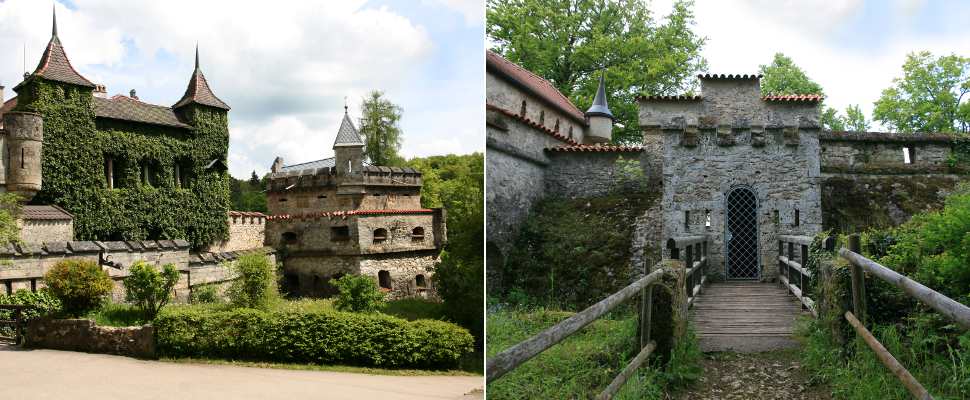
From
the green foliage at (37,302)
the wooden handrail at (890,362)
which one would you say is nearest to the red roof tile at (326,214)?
the green foliage at (37,302)

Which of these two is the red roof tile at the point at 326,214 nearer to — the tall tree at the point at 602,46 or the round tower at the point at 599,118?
the tall tree at the point at 602,46

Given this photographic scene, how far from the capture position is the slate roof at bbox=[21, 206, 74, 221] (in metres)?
6.79

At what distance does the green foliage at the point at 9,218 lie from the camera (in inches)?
246

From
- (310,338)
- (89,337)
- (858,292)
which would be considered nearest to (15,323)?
(89,337)

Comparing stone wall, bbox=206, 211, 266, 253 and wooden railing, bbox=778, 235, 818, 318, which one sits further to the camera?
stone wall, bbox=206, 211, 266, 253

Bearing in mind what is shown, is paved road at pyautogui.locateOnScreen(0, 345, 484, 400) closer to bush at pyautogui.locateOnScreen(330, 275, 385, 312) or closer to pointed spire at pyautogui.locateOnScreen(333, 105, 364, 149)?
bush at pyautogui.locateOnScreen(330, 275, 385, 312)

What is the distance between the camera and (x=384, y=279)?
9453 millimetres

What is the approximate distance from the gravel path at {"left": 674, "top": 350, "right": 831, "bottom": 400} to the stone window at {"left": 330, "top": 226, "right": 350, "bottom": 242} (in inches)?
297

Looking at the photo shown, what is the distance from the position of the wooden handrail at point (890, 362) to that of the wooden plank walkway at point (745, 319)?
47 centimetres

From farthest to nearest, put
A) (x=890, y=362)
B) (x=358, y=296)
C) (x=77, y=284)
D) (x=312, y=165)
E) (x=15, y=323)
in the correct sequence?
(x=358, y=296) → (x=312, y=165) → (x=77, y=284) → (x=15, y=323) → (x=890, y=362)

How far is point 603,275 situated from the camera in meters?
6.88

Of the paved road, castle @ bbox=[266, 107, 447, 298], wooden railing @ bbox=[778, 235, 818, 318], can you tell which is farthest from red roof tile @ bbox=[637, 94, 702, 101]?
the paved road

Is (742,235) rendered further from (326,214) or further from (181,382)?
(181,382)

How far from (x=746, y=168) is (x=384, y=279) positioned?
5.44 metres
